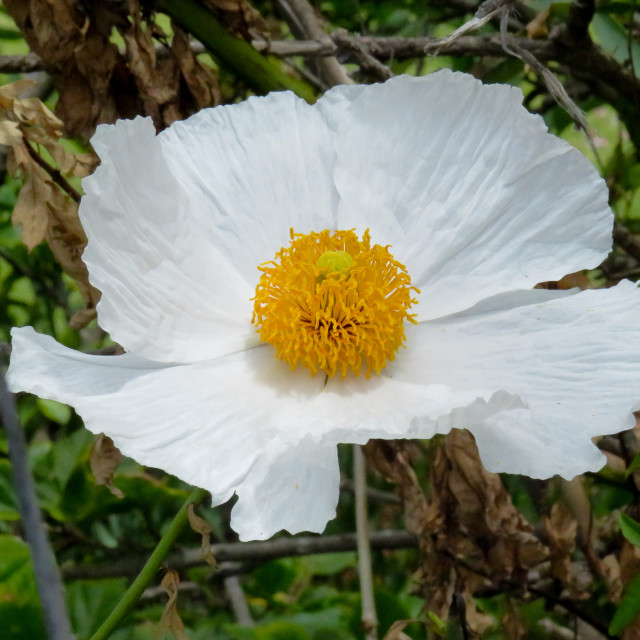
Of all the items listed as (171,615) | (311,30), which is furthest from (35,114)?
(171,615)

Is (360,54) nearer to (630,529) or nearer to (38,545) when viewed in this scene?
(630,529)

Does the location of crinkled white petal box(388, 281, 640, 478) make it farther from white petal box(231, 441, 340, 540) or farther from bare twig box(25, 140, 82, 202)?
bare twig box(25, 140, 82, 202)

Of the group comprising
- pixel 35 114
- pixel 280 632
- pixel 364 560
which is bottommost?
pixel 280 632

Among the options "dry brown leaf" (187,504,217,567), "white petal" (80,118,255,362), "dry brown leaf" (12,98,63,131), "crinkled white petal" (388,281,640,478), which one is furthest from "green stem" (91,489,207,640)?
"dry brown leaf" (12,98,63,131)

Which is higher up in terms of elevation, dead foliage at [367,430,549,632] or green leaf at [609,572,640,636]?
dead foliage at [367,430,549,632]

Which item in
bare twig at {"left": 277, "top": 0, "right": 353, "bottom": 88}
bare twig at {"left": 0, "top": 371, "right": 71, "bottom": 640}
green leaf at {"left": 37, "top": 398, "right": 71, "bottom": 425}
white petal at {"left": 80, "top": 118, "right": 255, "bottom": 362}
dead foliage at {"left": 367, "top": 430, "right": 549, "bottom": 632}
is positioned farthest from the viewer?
green leaf at {"left": 37, "top": 398, "right": 71, "bottom": 425}

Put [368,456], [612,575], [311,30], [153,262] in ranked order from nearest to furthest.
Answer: [153,262]
[368,456]
[612,575]
[311,30]

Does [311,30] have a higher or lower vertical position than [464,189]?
higher
